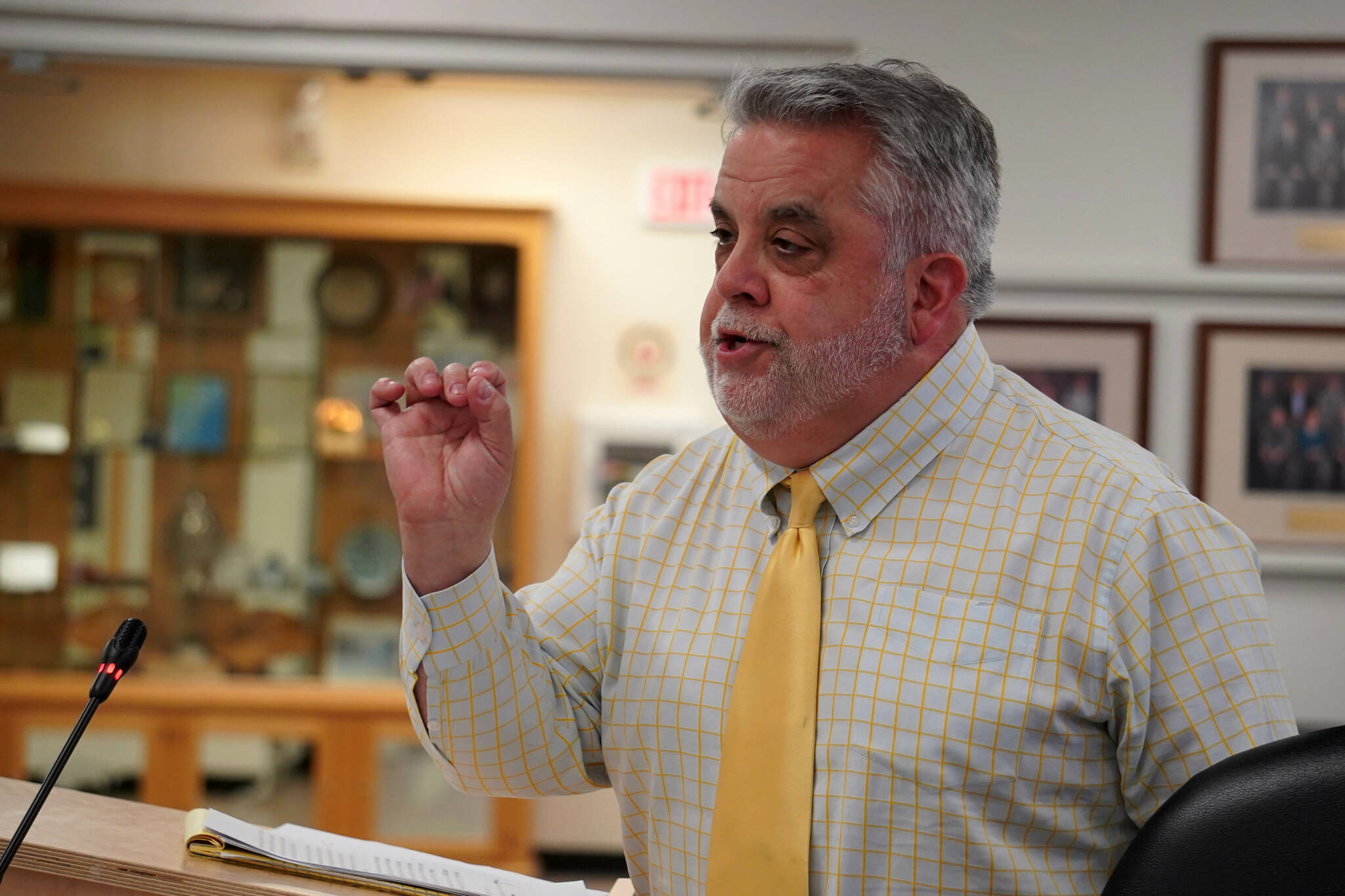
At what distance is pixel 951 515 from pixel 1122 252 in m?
1.89

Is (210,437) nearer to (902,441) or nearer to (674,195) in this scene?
(674,195)

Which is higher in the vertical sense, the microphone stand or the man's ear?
the man's ear

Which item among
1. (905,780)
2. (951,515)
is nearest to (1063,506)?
(951,515)

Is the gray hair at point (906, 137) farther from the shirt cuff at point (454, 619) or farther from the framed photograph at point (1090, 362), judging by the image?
the framed photograph at point (1090, 362)

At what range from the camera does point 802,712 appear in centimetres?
119

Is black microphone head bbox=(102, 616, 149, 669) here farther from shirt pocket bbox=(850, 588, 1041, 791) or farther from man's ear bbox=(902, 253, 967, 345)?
man's ear bbox=(902, 253, 967, 345)

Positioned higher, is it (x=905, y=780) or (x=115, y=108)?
(x=115, y=108)

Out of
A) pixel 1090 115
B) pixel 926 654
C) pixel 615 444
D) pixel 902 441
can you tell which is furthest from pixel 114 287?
pixel 926 654

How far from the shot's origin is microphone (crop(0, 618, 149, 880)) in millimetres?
972

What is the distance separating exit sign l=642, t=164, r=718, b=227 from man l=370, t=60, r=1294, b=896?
9.68 ft

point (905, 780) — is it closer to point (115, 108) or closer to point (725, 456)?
point (725, 456)

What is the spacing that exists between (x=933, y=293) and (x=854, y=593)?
34 cm

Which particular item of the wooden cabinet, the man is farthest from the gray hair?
the wooden cabinet

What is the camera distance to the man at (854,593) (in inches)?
44.5
